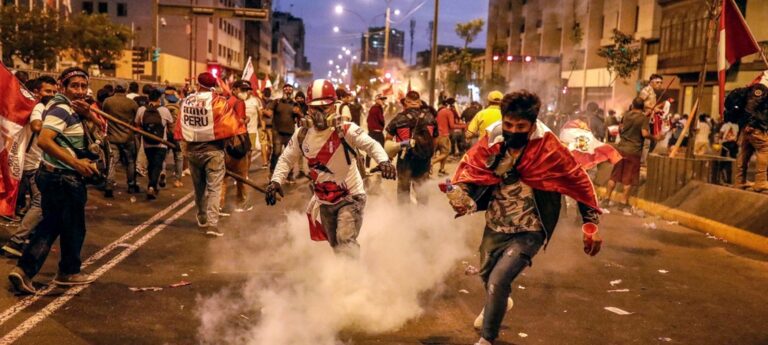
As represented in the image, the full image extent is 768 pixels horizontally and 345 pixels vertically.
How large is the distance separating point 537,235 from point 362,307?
5.30 ft

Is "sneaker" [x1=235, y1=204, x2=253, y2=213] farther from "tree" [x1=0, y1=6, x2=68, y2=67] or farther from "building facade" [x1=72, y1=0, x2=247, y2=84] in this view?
"building facade" [x1=72, y1=0, x2=247, y2=84]

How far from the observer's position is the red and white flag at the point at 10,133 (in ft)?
22.7

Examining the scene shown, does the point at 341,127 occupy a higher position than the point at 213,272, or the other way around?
the point at 341,127

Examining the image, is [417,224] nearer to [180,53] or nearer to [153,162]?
[153,162]

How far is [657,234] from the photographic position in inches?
405

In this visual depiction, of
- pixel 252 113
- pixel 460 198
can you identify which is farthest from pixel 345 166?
pixel 252 113

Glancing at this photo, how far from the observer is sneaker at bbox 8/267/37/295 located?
19.6 feet

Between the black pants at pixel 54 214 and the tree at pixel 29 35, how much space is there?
2943 cm

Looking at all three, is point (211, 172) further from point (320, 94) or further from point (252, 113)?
point (252, 113)

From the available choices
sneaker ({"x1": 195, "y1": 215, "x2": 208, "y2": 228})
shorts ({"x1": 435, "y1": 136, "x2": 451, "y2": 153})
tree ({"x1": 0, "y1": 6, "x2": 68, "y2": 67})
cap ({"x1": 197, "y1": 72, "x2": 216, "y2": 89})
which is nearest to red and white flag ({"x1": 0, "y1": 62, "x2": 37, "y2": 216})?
cap ({"x1": 197, "y1": 72, "x2": 216, "y2": 89})

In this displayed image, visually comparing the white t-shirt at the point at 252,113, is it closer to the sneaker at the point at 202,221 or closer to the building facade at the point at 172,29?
the sneaker at the point at 202,221

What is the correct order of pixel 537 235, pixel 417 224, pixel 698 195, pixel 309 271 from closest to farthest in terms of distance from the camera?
1. pixel 537 235
2. pixel 309 271
3. pixel 417 224
4. pixel 698 195

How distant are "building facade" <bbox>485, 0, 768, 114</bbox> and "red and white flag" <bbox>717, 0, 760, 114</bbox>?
11239mm

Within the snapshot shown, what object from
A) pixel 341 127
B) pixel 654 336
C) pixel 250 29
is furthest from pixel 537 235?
pixel 250 29
